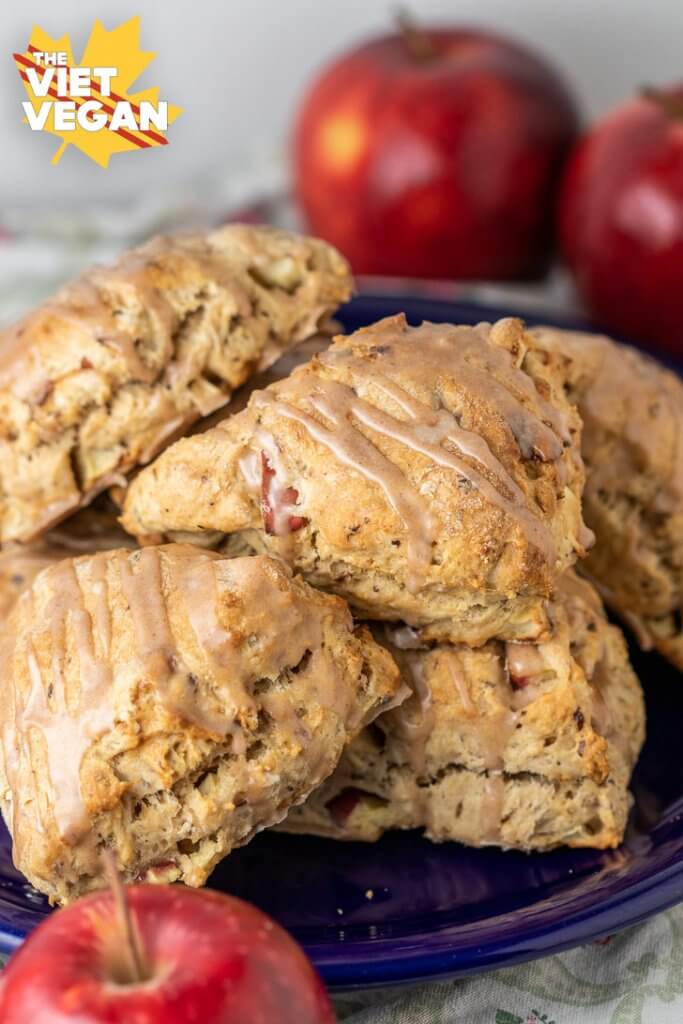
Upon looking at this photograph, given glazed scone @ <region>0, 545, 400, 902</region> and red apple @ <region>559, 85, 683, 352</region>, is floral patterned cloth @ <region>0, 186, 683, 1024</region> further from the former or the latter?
red apple @ <region>559, 85, 683, 352</region>

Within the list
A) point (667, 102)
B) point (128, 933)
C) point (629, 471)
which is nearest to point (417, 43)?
point (667, 102)

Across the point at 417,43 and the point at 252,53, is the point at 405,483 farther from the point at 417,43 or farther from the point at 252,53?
the point at 252,53

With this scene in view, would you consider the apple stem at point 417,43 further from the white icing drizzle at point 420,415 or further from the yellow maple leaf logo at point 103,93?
the white icing drizzle at point 420,415

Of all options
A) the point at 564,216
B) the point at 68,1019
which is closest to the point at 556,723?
the point at 68,1019

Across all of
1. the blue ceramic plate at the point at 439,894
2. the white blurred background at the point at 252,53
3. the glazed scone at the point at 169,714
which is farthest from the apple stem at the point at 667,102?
the glazed scone at the point at 169,714

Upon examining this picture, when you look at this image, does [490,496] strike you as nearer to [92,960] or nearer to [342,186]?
[92,960]

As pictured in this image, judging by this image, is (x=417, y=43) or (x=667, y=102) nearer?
(x=667, y=102)
